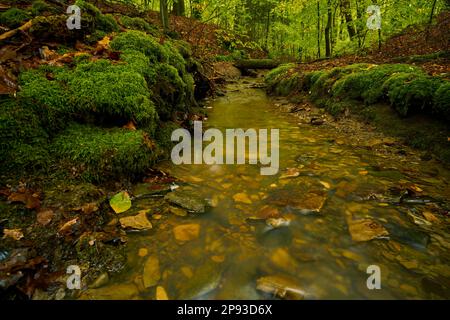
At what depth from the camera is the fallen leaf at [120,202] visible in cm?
284

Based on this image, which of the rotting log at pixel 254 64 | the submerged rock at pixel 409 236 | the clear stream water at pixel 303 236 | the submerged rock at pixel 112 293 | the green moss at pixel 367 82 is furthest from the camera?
the rotting log at pixel 254 64

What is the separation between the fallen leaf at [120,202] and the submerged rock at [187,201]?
424mm

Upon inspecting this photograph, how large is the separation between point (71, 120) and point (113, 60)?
4.57 ft

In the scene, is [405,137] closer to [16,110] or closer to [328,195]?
[328,195]

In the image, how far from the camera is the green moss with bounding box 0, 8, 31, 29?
4086 millimetres

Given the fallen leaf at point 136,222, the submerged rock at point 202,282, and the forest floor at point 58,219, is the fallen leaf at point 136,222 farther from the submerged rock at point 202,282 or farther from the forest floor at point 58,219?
the submerged rock at point 202,282

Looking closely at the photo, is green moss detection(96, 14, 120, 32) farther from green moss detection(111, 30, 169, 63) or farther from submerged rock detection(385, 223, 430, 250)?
submerged rock detection(385, 223, 430, 250)

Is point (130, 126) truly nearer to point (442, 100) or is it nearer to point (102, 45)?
point (102, 45)

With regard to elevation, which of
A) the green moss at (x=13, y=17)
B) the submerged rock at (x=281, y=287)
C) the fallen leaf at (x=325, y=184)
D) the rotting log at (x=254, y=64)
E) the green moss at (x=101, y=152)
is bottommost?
the submerged rock at (x=281, y=287)

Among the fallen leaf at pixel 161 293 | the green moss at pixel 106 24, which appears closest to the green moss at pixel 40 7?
the green moss at pixel 106 24

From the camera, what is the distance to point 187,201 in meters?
3.14

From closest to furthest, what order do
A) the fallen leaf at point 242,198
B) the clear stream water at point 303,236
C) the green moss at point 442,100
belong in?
the clear stream water at point 303,236, the fallen leaf at point 242,198, the green moss at point 442,100

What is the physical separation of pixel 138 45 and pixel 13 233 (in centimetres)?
381

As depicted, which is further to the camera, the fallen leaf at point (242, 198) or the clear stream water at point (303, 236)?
the fallen leaf at point (242, 198)
